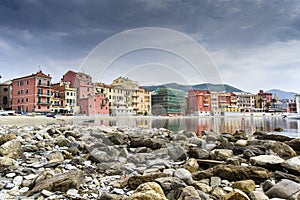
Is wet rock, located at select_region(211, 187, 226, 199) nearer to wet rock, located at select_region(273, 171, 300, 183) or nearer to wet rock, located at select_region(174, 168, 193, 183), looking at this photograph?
wet rock, located at select_region(174, 168, 193, 183)

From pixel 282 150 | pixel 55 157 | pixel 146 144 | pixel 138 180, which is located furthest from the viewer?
pixel 146 144

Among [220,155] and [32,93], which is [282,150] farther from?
[32,93]

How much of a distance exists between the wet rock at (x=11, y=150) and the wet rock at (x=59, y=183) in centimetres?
195

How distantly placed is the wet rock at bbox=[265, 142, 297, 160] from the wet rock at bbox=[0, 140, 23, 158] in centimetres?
669

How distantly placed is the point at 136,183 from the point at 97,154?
1.77 metres

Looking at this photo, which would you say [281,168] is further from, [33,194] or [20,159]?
[20,159]

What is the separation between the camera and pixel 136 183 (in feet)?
11.8

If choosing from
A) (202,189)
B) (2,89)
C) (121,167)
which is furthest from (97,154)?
(2,89)

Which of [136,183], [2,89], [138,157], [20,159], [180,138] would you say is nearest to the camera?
[136,183]

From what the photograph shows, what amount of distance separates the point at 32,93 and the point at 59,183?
125 ft

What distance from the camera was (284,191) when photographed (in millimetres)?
3133

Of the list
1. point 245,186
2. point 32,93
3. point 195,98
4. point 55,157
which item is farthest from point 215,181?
point 32,93

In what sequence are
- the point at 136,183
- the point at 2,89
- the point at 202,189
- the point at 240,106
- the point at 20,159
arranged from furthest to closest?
the point at 240,106
the point at 2,89
the point at 20,159
the point at 136,183
the point at 202,189

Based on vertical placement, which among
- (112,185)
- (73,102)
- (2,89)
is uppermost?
(2,89)
